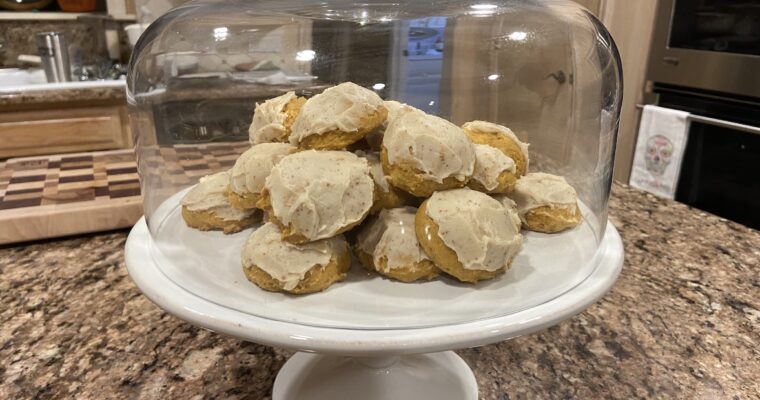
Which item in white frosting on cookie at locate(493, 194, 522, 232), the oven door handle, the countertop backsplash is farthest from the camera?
the countertop backsplash

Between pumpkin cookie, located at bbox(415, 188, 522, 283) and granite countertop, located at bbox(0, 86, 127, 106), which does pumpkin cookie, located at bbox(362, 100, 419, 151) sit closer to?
pumpkin cookie, located at bbox(415, 188, 522, 283)

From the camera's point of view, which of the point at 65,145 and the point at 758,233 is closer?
the point at 758,233

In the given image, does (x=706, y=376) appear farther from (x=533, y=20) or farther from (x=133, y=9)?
(x=133, y=9)

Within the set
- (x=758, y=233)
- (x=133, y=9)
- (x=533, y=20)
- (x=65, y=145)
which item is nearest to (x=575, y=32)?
(x=533, y=20)

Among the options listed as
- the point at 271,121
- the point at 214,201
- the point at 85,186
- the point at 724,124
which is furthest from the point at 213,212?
the point at 724,124

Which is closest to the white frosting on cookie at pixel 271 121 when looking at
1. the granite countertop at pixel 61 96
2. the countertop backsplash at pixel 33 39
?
the granite countertop at pixel 61 96

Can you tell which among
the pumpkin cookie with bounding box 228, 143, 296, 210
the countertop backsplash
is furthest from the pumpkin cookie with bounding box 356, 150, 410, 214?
the countertop backsplash
